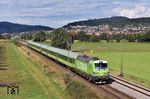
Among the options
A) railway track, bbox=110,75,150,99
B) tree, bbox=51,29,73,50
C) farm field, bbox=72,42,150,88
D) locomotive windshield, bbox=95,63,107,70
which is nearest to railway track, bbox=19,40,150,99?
railway track, bbox=110,75,150,99

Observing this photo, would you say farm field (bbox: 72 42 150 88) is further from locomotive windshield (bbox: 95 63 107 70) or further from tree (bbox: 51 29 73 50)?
tree (bbox: 51 29 73 50)

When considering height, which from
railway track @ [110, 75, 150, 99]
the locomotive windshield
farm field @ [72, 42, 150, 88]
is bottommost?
farm field @ [72, 42, 150, 88]

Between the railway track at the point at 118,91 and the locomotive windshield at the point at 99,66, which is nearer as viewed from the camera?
the railway track at the point at 118,91

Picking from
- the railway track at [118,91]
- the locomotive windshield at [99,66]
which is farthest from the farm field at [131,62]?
the locomotive windshield at [99,66]

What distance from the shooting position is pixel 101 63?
5172cm

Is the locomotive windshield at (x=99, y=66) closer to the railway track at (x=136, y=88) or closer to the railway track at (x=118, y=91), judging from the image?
the railway track at (x=118, y=91)

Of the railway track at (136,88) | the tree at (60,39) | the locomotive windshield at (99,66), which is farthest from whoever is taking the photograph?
the tree at (60,39)

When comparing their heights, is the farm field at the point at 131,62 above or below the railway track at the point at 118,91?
below

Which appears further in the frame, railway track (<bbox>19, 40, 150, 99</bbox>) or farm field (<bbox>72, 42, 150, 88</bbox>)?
farm field (<bbox>72, 42, 150, 88</bbox>)

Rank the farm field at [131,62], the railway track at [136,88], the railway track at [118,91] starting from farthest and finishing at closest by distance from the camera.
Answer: the farm field at [131,62]
the railway track at [136,88]
the railway track at [118,91]

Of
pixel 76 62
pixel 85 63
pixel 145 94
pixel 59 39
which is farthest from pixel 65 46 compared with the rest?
pixel 145 94

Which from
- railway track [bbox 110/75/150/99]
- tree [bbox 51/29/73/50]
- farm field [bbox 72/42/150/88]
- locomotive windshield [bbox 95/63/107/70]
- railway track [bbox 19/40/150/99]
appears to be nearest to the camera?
railway track [bbox 19/40/150/99]

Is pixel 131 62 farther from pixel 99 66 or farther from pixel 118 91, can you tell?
pixel 118 91

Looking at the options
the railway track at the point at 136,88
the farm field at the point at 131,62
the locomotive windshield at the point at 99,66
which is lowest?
the farm field at the point at 131,62
